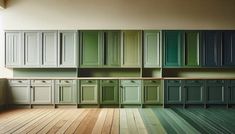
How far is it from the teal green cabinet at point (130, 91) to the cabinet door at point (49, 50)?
1984mm

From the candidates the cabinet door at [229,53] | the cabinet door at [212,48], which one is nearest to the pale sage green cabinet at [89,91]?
the cabinet door at [212,48]

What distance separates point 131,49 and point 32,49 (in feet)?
8.91

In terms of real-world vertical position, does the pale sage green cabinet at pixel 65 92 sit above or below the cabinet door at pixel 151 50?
below

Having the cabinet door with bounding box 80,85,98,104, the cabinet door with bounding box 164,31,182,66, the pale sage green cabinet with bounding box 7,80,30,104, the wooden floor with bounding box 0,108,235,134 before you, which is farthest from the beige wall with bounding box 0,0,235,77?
A: the wooden floor with bounding box 0,108,235,134

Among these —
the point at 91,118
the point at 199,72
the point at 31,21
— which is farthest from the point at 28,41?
the point at 199,72

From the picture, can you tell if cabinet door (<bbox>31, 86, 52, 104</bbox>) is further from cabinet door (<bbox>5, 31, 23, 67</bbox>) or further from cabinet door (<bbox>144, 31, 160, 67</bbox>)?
cabinet door (<bbox>144, 31, 160, 67</bbox>)

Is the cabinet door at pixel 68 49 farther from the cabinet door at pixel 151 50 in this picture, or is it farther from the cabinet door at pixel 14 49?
the cabinet door at pixel 151 50

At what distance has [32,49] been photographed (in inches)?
279

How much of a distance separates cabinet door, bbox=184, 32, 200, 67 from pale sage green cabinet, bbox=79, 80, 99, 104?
101 inches

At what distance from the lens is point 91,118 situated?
5559mm

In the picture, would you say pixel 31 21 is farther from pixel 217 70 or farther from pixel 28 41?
pixel 217 70

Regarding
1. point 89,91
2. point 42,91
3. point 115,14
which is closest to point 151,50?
point 115,14

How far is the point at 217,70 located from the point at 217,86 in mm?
741

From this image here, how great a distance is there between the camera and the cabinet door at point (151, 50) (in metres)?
7.12
